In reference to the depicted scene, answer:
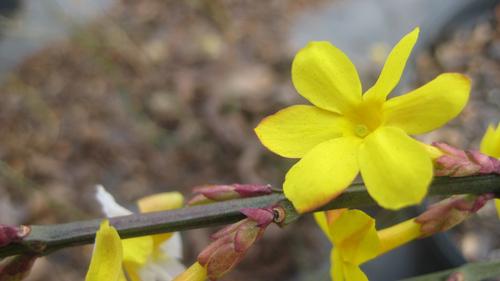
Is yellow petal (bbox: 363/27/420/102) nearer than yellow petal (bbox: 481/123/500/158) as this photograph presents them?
Yes

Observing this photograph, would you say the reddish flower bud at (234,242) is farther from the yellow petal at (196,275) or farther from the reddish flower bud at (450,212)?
the reddish flower bud at (450,212)

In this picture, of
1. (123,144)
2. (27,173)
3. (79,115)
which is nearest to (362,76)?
(123,144)

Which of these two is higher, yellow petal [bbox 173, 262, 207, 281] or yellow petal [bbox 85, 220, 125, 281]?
yellow petal [bbox 85, 220, 125, 281]

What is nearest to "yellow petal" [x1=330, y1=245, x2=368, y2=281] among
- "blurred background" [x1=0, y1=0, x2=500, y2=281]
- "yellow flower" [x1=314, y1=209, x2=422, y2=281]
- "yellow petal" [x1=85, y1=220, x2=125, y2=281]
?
"yellow flower" [x1=314, y1=209, x2=422, y2=281]

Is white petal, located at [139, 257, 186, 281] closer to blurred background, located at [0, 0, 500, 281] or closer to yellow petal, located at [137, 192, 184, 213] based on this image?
yellow petal, located at [137, 192, 184, 213]

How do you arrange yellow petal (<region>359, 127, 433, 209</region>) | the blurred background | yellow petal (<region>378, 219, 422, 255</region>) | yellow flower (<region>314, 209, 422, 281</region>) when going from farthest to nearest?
1. the blurred background
2. yellow petal (<region>378, 219, 422, 255</region>)
3. yellow flower (<region>314, 209, 422, 281</region>)
4. yellow petal (<region>359, 127, 433, 209</region>)

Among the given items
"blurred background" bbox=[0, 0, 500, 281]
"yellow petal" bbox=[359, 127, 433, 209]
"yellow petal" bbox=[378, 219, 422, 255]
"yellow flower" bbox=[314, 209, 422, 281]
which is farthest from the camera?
"blurred background" bbox=[0, 0, 500, 281]

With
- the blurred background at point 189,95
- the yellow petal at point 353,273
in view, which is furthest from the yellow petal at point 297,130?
the blurred background at point 189,95
